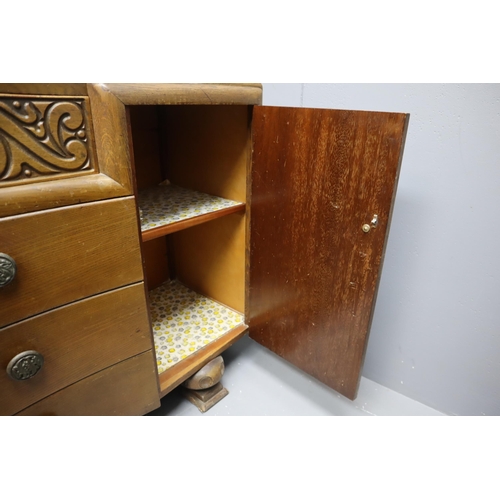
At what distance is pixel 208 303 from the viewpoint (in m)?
1.09

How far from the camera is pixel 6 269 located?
1.57 ft

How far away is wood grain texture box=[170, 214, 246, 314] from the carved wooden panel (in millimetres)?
454

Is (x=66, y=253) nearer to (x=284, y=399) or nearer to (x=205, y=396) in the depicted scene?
(x=205, y=396)

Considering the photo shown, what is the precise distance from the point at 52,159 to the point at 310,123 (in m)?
0.45

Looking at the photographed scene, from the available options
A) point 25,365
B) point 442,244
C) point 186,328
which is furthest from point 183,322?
point 442,244

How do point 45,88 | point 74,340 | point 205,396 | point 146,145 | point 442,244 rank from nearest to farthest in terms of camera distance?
1. point 45,88
2. point 74,340
3. point 442,244
4. point 205,396
5. point 146,145

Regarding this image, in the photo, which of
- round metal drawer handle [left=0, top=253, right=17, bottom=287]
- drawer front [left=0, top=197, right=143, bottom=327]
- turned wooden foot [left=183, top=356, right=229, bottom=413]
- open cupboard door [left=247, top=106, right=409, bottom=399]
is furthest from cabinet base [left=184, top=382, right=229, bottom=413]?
round metal drawer handle [left=0, top=253, right=17, bottom=287]

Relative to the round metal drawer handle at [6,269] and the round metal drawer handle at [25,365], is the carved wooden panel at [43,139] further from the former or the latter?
the round metal drawer handle at [25,365]

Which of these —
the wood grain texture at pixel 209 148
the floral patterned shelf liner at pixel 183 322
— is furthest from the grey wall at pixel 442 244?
the floral patterned shelf liner at pixel 183 322

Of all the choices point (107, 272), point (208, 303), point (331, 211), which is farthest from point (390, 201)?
point (208, 303)

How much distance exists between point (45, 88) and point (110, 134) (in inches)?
3.9

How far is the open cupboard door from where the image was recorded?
60 cm

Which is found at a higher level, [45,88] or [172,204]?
[45,88]

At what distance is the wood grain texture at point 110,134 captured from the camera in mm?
519
